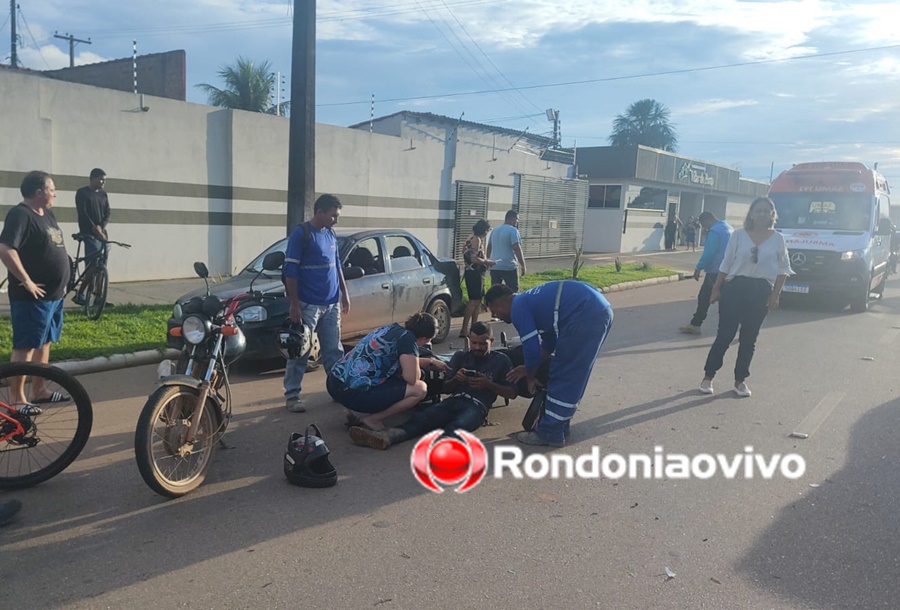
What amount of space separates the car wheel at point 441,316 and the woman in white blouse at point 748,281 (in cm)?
350

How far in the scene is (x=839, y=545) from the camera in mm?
3777

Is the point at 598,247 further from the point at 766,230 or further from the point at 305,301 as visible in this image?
the point at 305,301

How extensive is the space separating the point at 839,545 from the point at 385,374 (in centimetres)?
305

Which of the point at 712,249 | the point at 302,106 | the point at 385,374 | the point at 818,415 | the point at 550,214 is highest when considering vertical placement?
the point at 302,106

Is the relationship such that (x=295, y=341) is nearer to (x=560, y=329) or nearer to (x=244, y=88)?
(x=560, y=329)

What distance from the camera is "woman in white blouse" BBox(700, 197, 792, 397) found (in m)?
6.63

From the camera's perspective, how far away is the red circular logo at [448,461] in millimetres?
4527

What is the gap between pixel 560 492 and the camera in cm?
440

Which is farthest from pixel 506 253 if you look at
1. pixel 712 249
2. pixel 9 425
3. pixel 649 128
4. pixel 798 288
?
pixel 649 128

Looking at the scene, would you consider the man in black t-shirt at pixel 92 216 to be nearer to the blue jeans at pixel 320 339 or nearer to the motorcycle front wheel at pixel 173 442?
the blue jeans at pixel 320 339

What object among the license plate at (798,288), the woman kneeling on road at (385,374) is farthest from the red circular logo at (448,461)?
the license plate at (798,288)

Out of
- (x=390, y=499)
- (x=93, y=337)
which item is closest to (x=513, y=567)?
(x=390, y=499)

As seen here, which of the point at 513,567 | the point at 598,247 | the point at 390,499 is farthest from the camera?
the point at 598,247

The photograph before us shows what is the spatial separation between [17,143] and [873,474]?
12.0 metres
